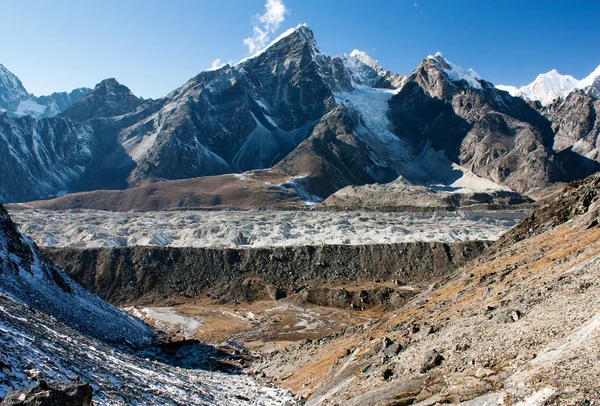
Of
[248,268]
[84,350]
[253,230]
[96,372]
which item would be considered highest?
[253,230]

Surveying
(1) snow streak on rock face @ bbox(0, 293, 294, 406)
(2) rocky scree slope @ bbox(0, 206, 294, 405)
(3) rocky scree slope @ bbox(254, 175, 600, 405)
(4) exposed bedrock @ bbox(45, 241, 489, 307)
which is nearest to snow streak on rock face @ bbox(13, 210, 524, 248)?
(4) exposed bedrock @ bbox(45, 241, 489, 307)

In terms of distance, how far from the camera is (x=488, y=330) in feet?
82.5

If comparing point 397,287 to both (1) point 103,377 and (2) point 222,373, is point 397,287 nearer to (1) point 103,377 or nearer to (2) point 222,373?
(2) point 222,373

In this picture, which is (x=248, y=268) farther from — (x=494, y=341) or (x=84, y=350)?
(x=494, y=341)

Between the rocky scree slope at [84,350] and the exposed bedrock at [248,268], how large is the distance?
37.6 m

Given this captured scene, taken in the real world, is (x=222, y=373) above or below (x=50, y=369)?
below

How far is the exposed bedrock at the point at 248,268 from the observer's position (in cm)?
10662

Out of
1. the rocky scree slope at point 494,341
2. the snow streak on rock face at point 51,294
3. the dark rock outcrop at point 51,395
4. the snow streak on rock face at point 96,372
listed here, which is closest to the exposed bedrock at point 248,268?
the snow streak on rock face at point 51,294

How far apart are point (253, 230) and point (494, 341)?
121m

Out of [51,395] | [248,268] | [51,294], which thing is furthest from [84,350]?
[248,268]

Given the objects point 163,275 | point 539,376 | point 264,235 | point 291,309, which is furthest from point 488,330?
point 264,235

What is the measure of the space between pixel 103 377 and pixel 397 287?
82426mm

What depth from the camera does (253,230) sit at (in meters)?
142

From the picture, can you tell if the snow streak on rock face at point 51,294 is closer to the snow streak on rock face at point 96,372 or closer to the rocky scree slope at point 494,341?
the snow streak on rock face at point 96,372
